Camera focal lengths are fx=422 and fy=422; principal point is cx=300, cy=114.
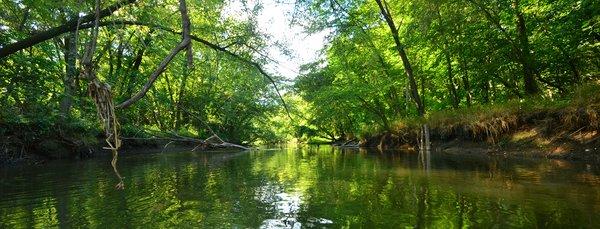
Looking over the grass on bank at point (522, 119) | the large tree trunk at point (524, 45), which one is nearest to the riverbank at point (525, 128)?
the grass on bank at point (522, 119)

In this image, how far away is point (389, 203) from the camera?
5.60 meters

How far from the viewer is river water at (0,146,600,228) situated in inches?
185

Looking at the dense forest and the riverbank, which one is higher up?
the dense forest

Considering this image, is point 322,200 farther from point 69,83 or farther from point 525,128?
point 69,83

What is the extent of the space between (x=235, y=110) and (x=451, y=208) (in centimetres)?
2620

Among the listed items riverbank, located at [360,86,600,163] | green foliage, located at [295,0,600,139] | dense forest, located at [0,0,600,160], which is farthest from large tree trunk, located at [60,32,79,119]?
riverbank, located at [360,86,600,163]

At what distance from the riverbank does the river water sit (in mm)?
1803

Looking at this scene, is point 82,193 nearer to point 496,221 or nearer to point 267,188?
point 267,188

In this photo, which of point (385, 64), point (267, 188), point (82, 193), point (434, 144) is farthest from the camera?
point (385, 64)

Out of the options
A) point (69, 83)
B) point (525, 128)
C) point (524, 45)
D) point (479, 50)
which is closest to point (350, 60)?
point (479, 50)

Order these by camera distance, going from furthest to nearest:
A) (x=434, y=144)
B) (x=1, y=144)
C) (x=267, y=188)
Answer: (x=434, y=144) < (x=1, y=144) < (x=267, y=188)

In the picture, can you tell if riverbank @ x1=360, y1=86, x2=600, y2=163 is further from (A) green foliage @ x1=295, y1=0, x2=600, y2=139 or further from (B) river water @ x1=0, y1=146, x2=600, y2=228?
(B) river water @ x1=0, y1=146, x2=600, y2=228

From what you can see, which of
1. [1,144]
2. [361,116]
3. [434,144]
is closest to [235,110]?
[361,116]

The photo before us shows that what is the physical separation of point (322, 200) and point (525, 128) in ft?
33.0
